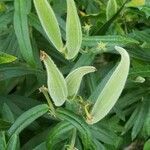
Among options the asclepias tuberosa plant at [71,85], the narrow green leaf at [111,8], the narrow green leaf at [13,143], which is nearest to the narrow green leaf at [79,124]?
the asclepias tuberosa plant at [71,85]

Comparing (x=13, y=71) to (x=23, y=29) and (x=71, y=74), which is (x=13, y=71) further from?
(x=71, y=74)

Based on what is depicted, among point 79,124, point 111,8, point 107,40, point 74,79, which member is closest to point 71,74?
point 74,79

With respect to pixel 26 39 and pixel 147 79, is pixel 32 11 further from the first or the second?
pixel 147 79

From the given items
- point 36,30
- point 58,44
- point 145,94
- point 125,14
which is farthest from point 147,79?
point 58,44

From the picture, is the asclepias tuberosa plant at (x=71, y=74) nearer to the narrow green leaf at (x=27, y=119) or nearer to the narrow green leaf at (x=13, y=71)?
the narrow green leaf at (x=27, y=119)

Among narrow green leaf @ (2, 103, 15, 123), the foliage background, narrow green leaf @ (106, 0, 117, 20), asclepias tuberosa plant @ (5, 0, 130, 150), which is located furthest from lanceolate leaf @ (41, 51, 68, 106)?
narrow green leaf @ (106, 0, 117, 20)

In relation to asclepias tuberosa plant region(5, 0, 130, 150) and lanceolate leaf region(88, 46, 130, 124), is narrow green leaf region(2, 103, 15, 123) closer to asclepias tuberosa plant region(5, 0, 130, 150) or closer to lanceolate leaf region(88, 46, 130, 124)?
asclepias tuberosa plant region(5, 0, 130, 150)
